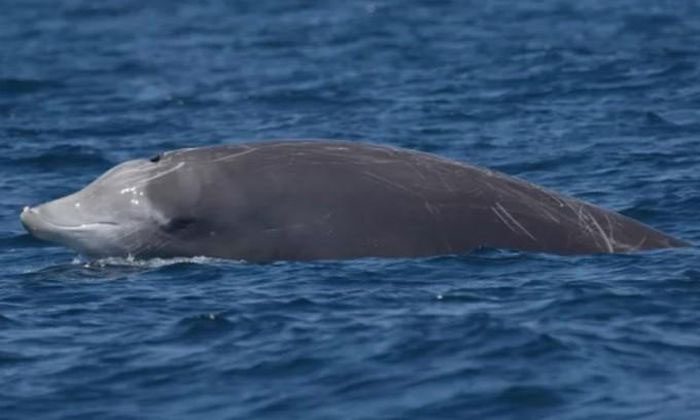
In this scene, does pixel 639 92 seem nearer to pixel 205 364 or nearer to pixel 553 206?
pixel 553 206

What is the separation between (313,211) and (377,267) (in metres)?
0.75

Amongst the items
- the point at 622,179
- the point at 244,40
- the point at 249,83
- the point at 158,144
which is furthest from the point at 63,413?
the point at 244,40

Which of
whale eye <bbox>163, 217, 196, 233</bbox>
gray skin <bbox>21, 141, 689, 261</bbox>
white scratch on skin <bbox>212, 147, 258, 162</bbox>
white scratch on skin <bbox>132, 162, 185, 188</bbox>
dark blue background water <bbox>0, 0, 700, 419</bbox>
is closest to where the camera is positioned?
dark blue background water <bbox>0, 0, 700, 419</bbox>

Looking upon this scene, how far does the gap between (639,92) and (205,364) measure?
16.9m

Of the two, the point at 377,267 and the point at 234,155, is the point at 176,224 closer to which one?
the point at 234,155

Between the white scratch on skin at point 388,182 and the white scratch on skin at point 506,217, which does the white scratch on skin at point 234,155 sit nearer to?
the white scratch on skin at point 388,182

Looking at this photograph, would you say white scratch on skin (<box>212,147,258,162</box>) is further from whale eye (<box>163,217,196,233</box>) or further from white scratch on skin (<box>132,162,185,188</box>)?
whale eye (<box>163,217,196,233</box>)

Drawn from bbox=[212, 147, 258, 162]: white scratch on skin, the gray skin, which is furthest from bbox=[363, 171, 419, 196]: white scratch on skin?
bbox=[212, 147, 258, 162]: white scratch on skin

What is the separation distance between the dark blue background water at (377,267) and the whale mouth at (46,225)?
18.0 inches

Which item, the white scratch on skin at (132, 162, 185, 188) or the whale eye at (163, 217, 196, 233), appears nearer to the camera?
the whale eye at (163, 217, 196, 233)

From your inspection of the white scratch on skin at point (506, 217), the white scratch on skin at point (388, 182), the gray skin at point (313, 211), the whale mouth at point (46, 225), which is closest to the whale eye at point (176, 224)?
the gray skin at point (313, 211)

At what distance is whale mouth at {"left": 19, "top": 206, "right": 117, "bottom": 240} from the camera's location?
18.5 m

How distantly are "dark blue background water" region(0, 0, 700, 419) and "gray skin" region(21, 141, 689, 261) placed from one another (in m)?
0.21

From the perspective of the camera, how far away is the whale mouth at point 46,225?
18531mm
